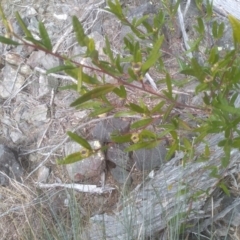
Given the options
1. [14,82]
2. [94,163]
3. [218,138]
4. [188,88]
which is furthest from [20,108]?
[218,138]

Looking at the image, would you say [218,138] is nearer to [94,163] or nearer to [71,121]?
[94,163]

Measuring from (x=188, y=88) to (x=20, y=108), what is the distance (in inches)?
38.9

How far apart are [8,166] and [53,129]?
12.5 inches

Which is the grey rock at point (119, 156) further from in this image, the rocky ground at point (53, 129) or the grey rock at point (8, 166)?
the grey rock at point (8, 166)

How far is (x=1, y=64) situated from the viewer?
2.97 metres

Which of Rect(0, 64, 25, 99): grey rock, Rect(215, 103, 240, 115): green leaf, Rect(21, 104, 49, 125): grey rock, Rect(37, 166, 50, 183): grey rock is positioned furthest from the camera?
Rect(0, 64, 25, 99): grey rock

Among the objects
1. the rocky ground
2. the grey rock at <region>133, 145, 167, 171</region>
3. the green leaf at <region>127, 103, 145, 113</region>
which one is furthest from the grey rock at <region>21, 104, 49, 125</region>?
the green leaf at <region>127, 103, 145, 113</region>

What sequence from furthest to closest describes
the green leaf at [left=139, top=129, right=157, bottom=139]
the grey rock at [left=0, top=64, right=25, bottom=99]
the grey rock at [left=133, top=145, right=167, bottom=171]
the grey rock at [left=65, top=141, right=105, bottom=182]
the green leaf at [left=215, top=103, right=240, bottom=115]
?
the grey rock at [left=0, top=64, right=25, bottom=99]
the grey rock at [left=65, top=141, right=105, bottom=182]
the grey rock at [left=133, top=145, right=167, bottom=171]
the green leaf at [left=139, top=129, right=157, bottom=139]
the green leaf at [left=215, top=103, right=240, bottom=115]

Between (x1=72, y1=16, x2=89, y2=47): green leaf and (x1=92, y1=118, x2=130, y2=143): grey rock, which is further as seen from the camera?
(x1=92, y1=118, x2=130, y2=143): grey rock

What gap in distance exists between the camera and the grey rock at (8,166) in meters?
2.62

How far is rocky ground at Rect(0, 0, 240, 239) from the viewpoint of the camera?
2391 mm

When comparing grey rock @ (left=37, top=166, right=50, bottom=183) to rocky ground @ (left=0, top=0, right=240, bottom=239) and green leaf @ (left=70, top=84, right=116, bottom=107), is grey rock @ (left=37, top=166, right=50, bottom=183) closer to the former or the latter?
rocky ground @ (left=0, top=0, right=240, bottom=239)

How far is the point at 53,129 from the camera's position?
107 inches

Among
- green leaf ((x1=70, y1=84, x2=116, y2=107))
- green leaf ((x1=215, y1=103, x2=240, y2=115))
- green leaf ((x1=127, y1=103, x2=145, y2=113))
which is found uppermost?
green leaf ((x1=215, y1=103, x2=240, y2=115))
